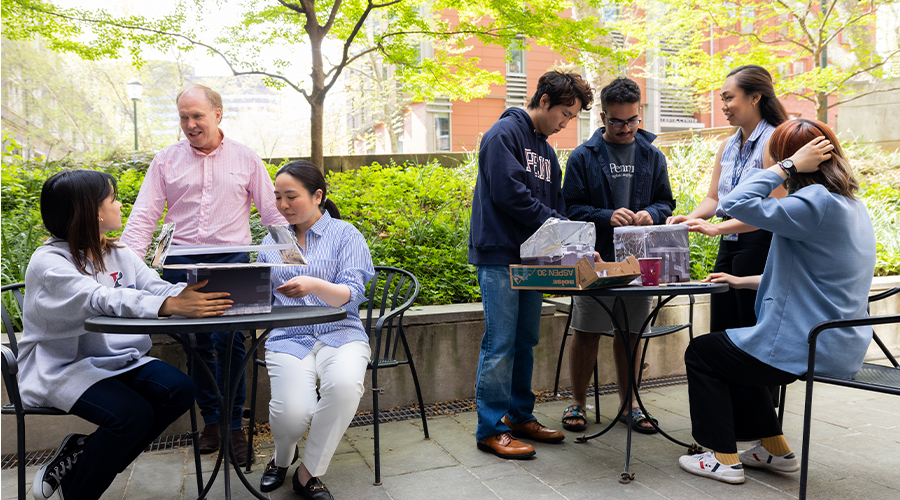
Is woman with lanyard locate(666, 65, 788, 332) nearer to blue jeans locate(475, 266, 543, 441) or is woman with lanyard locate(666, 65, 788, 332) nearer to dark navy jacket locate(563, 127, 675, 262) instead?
dark navy jacket locate(563, 127, 675, 262)

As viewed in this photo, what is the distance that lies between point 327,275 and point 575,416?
5.50 ft

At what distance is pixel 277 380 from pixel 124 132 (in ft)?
103

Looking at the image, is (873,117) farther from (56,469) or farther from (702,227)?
(56,469)

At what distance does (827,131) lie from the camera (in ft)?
8.20

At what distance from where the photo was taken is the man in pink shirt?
3.07 metres

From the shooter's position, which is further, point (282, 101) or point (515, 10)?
point (282, 101)

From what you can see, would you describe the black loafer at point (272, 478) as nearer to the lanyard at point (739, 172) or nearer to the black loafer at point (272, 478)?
the black loafer at point (272, 478)

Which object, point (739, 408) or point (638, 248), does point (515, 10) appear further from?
point (739, 408)

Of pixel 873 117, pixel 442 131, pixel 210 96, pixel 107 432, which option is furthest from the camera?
pixel 442 131

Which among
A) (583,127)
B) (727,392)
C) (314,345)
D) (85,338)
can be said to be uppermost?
(583,127)

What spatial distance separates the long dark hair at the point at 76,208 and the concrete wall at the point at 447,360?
4.16ft

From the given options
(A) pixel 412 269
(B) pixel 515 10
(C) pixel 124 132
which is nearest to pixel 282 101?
(C) pixel 124 132

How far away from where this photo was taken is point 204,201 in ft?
10.2

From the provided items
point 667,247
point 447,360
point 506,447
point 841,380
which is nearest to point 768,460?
point 841,380
